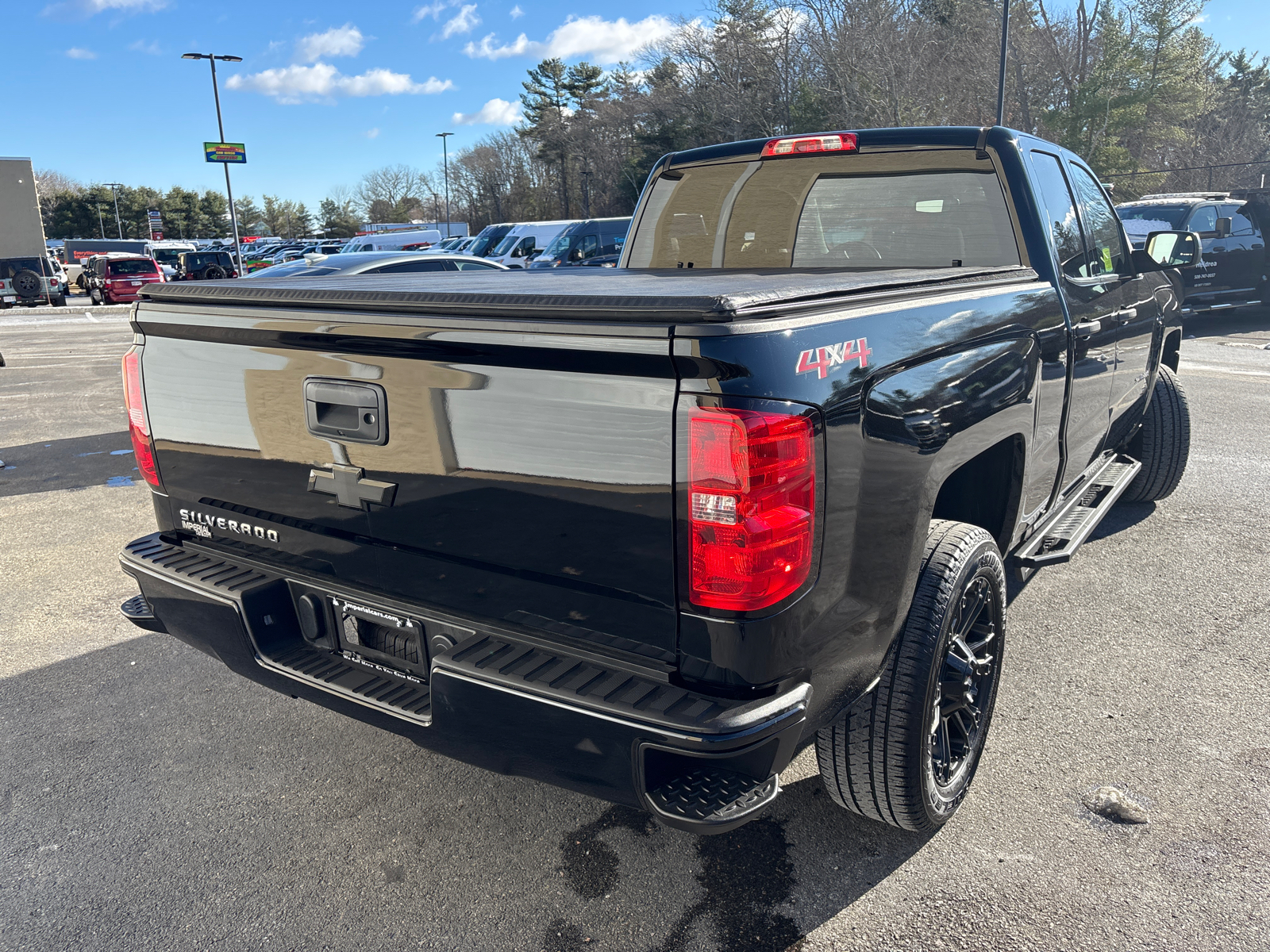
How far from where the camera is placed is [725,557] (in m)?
1.77

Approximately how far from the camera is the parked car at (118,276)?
97.1 feet

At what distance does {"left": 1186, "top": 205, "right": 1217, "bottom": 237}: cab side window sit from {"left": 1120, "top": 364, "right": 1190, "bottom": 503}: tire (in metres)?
10.7

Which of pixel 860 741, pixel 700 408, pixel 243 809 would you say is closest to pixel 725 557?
pixel 700 408

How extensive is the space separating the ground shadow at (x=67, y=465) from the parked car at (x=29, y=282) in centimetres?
2334

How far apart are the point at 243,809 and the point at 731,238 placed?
123 inches

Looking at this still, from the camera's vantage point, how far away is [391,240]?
4256cm

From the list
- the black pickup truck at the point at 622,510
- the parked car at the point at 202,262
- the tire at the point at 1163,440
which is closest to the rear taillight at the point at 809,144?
the black pickup truck at the point at 622,510

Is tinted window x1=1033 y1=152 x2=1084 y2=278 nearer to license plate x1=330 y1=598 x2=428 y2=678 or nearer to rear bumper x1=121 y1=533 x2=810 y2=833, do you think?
rear bumper x1=121 y1=533 x2=810 y2=833

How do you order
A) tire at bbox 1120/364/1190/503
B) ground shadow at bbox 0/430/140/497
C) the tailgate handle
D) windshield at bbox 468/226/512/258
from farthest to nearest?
windshield at bbox 468/226/512/258
ground shadow at bbox 0/430/140/497
tire at bbox 1120/364/1190/503
the tailgate handle

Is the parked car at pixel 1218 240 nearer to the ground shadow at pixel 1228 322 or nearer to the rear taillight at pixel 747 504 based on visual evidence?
the ground shadow at pixel 1228 322

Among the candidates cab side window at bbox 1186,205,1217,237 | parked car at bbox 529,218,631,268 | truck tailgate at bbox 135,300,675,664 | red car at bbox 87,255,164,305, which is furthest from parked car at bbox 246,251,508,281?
red car at bbox 87,255,164,305

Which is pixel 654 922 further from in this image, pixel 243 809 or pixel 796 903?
pixel 243 809

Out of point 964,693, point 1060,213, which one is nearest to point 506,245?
point 1060,213

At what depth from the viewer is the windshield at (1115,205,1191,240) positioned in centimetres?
1377
